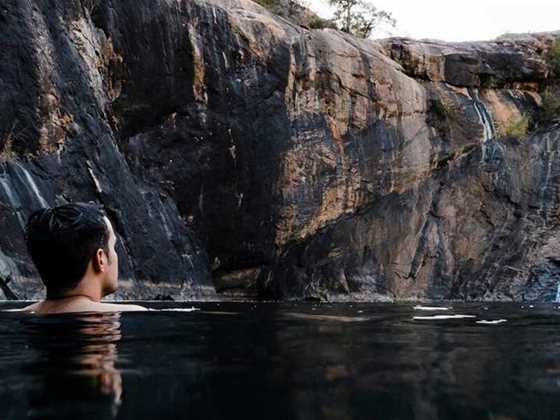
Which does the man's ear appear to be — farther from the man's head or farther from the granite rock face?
the granite rock face

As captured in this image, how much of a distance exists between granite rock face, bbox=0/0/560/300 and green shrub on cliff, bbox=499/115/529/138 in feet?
0.88

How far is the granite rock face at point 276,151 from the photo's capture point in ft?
51.8

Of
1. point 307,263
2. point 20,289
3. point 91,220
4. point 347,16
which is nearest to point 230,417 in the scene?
point 91,220

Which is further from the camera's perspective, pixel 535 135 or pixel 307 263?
pixel 535 135

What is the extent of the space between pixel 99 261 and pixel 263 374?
73.2 inches

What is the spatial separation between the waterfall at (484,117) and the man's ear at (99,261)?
24.4 meters

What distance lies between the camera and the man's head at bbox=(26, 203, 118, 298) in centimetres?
379

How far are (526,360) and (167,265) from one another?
14.7 m

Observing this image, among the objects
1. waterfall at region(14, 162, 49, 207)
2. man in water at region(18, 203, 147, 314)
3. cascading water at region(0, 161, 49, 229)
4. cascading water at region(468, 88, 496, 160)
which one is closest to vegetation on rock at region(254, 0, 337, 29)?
cascading water at region(468, 88, 496, 160)

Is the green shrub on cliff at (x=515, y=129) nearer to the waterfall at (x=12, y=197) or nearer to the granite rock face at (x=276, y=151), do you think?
the granite rock face at (x=276, y=151)

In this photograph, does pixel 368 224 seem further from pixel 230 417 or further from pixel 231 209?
pixel 230 417

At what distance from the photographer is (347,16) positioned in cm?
3014

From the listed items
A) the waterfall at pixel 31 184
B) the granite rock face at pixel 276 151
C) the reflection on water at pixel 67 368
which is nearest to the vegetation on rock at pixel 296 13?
the granite rock face at pixel 276 151

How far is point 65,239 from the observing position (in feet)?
12.5
